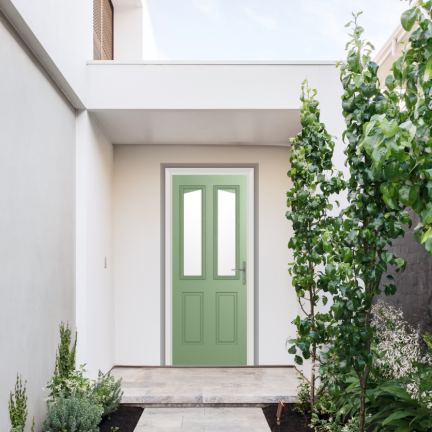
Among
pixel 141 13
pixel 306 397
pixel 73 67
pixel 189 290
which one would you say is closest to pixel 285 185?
pixel 189 290

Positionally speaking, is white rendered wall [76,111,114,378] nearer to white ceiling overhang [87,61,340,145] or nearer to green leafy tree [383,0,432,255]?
white ceiling overhang [87,61,340,145]

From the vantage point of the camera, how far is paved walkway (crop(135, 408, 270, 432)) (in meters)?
2.86

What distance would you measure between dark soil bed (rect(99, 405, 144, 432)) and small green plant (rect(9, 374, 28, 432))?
0.96 meters

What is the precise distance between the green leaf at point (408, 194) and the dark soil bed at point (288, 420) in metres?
2.09

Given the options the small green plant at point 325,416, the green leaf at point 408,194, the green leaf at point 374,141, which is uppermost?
the green leaf at point 374,141

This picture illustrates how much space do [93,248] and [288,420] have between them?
1.93 meters

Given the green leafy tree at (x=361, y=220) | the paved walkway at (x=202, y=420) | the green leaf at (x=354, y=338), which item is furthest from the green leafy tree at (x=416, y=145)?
the paved walkway at (x=202, y=420)

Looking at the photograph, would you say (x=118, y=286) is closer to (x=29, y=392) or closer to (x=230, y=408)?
(x=230, y=408)

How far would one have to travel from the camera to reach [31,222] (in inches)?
88.6

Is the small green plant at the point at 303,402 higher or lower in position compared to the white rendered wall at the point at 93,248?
lower

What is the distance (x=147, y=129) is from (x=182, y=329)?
6.76 feet

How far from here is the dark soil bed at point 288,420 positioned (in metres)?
2.83

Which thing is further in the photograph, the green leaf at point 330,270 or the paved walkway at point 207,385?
the paved walkway at point 207,385

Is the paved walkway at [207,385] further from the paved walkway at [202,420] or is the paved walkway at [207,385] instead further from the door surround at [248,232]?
the door surround at [248,232]
